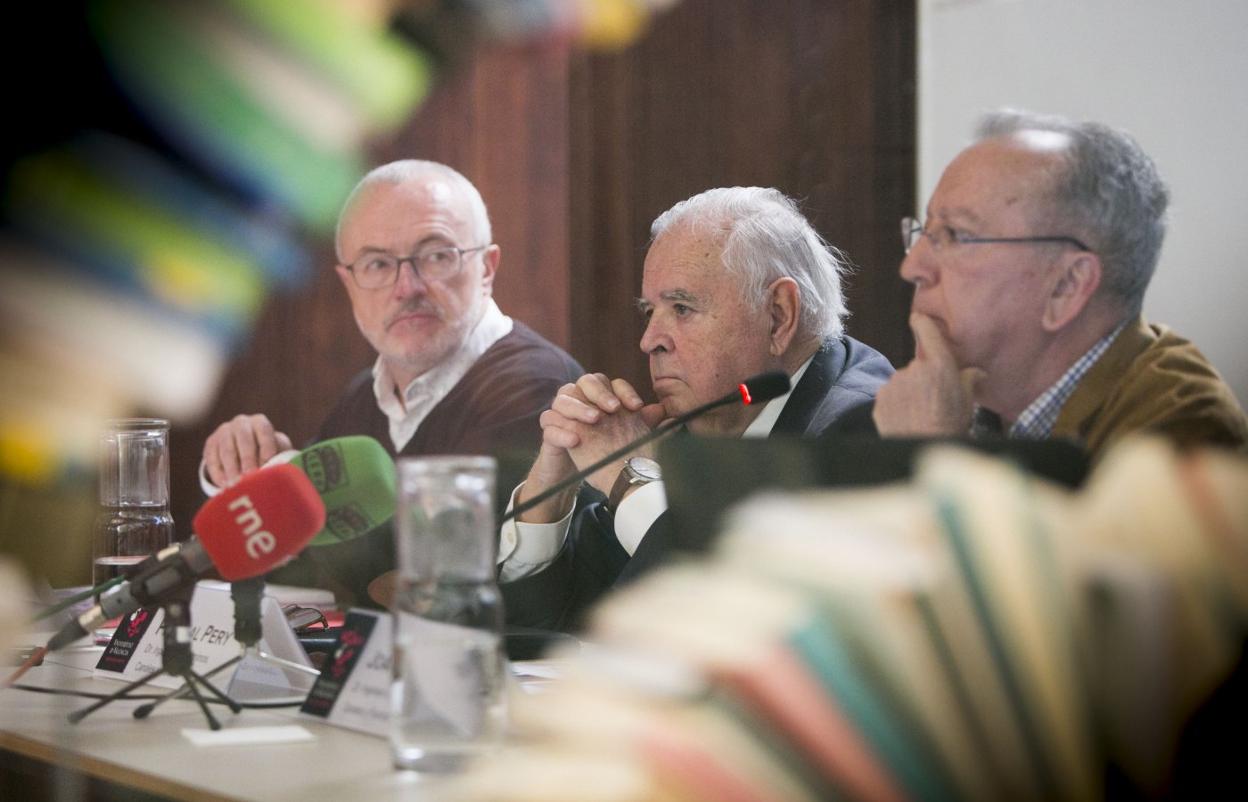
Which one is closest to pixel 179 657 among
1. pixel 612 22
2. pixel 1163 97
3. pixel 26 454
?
pixel 1163 97

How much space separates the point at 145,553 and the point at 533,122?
3.84ft

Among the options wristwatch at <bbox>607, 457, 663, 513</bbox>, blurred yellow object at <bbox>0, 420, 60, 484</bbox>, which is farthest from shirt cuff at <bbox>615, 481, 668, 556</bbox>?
blurred yellow object at <bbox>0, 420, 60, 484</bbox>

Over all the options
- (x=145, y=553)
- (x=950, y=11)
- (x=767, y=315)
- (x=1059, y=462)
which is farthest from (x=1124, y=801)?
(x=145, y=553)

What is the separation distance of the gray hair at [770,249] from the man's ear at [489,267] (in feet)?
2.11

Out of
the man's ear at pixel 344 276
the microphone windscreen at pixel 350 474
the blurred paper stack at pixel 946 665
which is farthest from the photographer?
the man's ear at pixel 344 276

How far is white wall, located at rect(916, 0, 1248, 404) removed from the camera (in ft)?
5.16

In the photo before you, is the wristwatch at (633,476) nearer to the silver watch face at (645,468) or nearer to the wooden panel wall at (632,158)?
the silver watch face at (645,468)

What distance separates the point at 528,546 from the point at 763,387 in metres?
0.68

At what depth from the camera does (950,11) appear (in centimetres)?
209

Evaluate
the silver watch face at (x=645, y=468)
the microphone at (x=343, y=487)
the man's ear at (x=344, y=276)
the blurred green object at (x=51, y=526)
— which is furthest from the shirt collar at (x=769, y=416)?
the blurred green object at (x=51, y=526)

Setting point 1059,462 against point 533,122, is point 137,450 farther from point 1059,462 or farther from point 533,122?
point 1059,462

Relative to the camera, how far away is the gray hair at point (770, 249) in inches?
75.3

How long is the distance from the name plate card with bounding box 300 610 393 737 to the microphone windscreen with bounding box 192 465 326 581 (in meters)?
0.11

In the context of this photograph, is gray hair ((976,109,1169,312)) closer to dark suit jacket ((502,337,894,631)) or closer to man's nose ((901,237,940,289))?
man's nose ((901,237,940,289))
